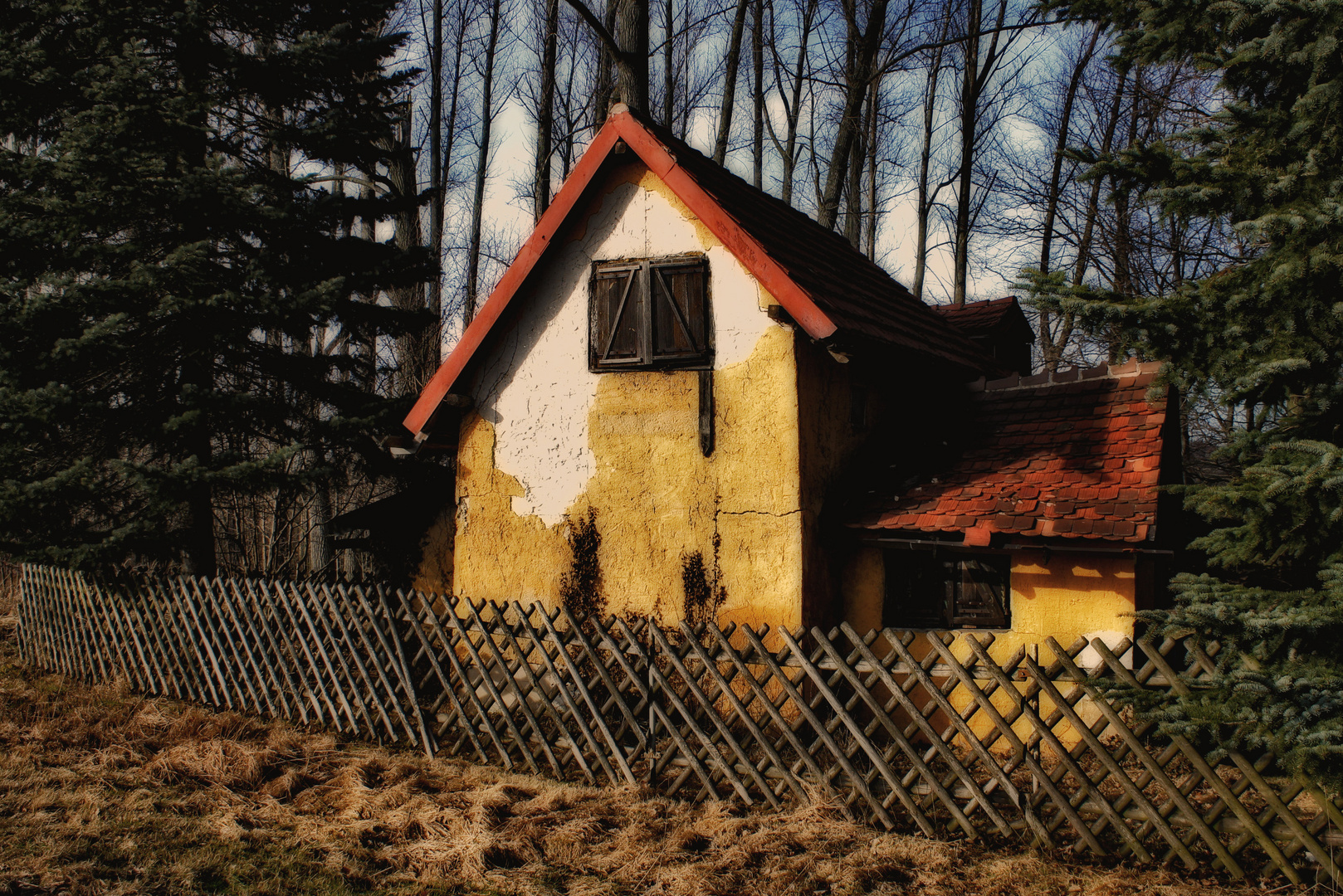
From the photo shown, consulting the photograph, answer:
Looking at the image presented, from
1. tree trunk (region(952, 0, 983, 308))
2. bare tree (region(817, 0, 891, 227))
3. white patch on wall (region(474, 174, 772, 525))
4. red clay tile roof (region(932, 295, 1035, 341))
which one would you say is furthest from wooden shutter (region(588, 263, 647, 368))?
tree trunk (region(952, 0, 983, 308))

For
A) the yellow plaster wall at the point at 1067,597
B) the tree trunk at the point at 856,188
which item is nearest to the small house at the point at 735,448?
the yellow plaster wall at the point at 1067,597

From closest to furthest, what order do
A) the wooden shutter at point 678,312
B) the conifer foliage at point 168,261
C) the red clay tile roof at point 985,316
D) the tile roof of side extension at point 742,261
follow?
the tile roof of side extension at point 742,261 < the wooden shutter at point 678,312 < the conifer foliage at point 168,261 < the red clay tile roof at point 985,316

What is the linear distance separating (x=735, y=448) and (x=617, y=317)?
5.79 feet

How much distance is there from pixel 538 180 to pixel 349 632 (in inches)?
575

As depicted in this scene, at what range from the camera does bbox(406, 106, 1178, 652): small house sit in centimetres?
723

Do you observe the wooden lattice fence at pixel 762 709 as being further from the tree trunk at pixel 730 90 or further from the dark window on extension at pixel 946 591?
the tree trunk at pixel 730 90

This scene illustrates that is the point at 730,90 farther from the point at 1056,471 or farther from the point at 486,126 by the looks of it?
the point at 1056,471

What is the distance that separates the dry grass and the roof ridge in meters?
5.67

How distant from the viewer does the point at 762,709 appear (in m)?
6.79

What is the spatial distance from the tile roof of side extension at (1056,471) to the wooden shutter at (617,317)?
266 cm

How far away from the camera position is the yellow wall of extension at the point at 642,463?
7.39m

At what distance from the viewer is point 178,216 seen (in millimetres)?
8945

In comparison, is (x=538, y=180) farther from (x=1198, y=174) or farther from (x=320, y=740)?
(x=1198, y=174)

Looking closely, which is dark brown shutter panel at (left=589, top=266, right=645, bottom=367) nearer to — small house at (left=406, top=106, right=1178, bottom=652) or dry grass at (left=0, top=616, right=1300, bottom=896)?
small house at (left=406, top=106, right=1178, bottom=652)
